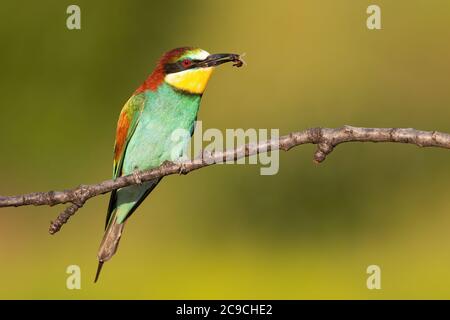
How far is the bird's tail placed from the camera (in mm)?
2834

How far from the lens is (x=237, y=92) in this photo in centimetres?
474

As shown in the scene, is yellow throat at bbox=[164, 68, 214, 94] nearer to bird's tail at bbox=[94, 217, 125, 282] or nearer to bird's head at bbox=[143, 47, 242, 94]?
bird's head at bbox=[143, 47, 242, 94]

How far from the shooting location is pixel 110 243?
2.87 metres

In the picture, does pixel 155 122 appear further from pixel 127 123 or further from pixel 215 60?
pixel 215 60

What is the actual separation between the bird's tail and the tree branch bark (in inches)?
31.2

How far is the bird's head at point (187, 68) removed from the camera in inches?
109

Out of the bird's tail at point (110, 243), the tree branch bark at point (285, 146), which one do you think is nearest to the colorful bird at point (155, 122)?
the bird's tail at point (110, 243)

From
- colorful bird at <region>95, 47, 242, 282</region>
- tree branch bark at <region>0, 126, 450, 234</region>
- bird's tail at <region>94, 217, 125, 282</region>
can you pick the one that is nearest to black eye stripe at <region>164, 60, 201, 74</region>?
colorful bird at <region>95, 47, 242, 282</region>

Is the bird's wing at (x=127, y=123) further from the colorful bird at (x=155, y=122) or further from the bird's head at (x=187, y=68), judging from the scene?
the bird's head at (x=187, y=68)

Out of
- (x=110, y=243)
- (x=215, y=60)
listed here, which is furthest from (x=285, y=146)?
(x=110, y=243)

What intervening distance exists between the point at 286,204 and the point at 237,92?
2.70 ft

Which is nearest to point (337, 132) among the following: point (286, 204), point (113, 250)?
point (113, 250)

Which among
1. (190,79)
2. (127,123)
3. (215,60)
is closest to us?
(215,60)

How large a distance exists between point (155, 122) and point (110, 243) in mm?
489
